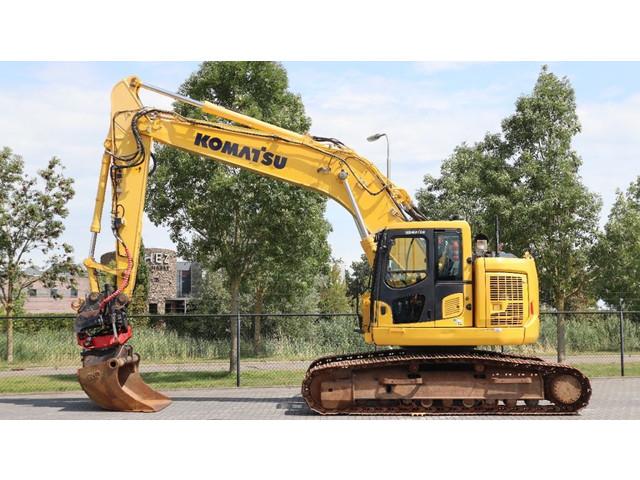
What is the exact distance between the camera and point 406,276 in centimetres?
1219

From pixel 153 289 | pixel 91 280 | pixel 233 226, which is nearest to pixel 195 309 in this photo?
pixel 153 289

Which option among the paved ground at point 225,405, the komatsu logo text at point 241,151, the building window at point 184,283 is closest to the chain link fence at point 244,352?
the paved ground at point 225,405

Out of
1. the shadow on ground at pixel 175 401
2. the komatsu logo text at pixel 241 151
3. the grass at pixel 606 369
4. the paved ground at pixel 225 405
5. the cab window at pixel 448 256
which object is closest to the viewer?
the cab window at pixel 448 256

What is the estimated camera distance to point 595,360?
877 inches

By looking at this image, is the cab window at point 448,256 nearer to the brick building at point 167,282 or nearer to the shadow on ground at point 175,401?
the shadow on ground at point 175,401

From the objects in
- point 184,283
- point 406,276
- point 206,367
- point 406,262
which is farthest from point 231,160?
point 184,283

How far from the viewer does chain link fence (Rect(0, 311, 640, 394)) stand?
18116 mm

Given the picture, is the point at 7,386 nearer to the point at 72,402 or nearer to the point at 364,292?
the point at 72,402

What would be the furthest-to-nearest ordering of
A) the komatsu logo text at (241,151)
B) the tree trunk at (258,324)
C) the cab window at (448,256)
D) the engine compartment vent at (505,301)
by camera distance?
the tree trunk at (258,324)
the komatsu logo text at (241,151)
the cab window at (448,256)
the engine compartment vent at (505,301)

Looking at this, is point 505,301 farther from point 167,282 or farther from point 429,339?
point 167,282

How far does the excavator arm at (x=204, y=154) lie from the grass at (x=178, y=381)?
3.83 meters

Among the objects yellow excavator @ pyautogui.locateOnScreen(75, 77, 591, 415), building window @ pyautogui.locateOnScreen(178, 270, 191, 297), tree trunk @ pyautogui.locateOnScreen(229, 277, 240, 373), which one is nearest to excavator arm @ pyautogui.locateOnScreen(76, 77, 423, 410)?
yellow excavator @ pyautogui.locateOnScreen(75, 77, 591, 415)

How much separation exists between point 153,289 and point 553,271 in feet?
96.6

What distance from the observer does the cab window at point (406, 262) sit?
12148 mm
